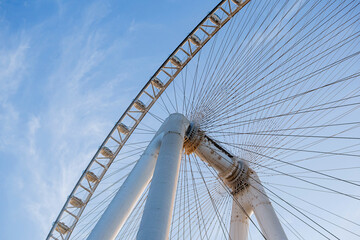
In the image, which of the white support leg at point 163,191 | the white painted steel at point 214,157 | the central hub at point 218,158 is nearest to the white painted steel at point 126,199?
the white support leg at point 163,191

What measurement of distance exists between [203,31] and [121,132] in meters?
5.88

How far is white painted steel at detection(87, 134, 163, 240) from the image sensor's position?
7.20 m

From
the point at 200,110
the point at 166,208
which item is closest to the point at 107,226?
the point at 166,208

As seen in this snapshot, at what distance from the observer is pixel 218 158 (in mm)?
10078

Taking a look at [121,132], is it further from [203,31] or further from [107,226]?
[107,226]

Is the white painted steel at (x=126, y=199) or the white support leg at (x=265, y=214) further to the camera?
the white support leg at (x=265, y=214)

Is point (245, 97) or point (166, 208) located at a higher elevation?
point (245, 97)

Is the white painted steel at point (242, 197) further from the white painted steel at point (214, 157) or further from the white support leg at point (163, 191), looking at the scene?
the white support leg at point (163, 191)

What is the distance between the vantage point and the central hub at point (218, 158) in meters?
9.21

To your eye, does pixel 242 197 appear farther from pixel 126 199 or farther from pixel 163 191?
pixel 163 191

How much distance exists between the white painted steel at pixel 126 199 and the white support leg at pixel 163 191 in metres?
0.66

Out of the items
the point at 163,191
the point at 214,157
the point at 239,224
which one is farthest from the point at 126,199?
the point at 239,224

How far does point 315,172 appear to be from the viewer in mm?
6527

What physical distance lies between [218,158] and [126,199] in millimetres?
3585
